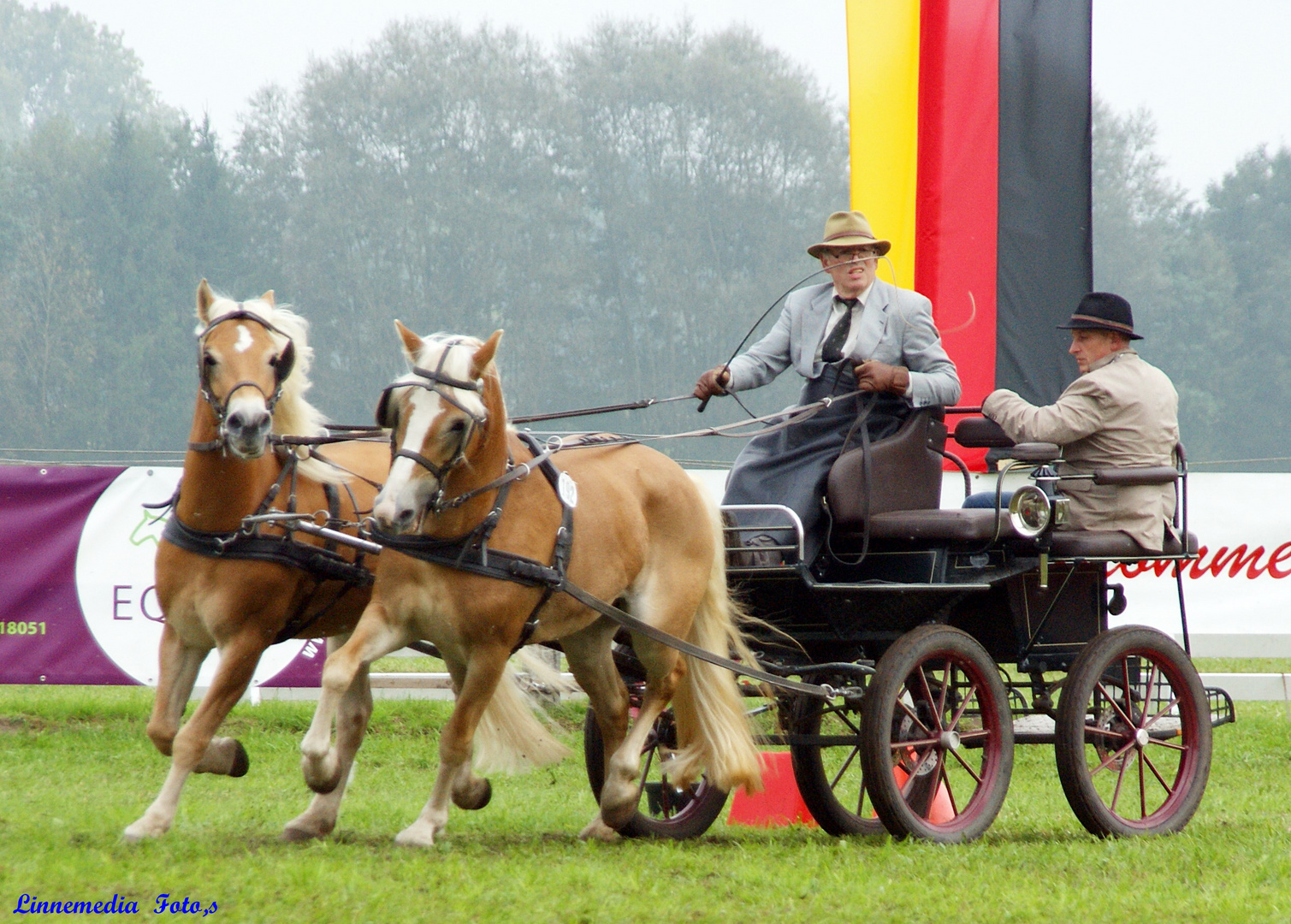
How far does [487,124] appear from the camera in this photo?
112 ft

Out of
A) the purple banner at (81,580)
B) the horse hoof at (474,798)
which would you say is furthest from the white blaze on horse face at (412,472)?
the purple banner at (81,580)

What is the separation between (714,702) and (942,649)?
83cm

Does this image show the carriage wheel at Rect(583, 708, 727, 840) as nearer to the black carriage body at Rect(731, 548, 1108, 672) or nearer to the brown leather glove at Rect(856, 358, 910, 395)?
the black carriage body at Rect(731, 548, 1108, 672)

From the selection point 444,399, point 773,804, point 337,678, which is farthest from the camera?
point 773,804

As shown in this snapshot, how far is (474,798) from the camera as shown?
4703 millimetres

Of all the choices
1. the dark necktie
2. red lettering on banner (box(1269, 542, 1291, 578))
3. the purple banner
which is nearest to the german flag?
red lettering on banner (box(1269, 542, 1291, 578))

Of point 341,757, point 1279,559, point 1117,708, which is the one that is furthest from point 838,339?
point 1279,559

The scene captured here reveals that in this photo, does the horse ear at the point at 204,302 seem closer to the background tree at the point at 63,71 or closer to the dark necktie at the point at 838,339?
the dark necktie at the point at 838,339

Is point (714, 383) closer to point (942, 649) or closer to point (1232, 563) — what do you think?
point (942, 649)

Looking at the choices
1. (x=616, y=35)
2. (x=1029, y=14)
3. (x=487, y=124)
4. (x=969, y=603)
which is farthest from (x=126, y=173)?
(x=969, y=603)

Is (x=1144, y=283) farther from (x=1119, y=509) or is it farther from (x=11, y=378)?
(x=1119, y=509)

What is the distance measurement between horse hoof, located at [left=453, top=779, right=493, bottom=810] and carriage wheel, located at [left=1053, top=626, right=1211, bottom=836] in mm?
2018

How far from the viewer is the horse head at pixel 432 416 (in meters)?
3.98

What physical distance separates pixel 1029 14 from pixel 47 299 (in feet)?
82.7
